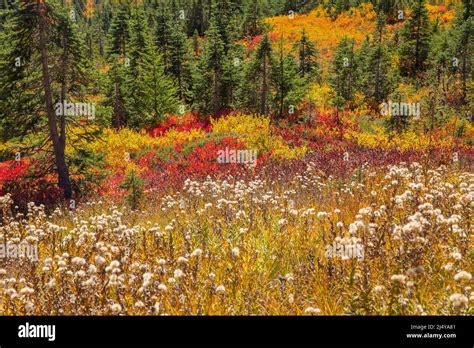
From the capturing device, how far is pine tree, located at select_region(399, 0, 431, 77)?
3819 cm

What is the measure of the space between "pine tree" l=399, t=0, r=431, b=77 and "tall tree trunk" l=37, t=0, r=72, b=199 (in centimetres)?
3537

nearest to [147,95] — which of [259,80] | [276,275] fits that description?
[259,80]

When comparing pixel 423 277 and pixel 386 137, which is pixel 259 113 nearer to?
pixel 386 137

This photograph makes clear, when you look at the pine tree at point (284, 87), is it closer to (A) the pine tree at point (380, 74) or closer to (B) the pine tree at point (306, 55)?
(A) the pine tree at point (380, 74)

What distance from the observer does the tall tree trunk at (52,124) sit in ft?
49.1

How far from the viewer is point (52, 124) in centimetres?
1563

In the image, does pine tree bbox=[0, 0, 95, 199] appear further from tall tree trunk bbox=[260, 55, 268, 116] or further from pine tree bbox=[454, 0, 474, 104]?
pine tree bbox=[454, 0, 474, 104]

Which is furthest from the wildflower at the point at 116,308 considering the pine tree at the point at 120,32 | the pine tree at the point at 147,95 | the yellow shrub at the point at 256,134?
the pine tree at the point at 120,32

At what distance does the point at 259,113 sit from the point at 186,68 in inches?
599

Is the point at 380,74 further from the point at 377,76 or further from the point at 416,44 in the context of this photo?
the point at 416,44

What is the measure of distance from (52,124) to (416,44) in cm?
3798

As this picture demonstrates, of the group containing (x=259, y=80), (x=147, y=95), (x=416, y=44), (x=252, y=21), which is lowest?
(x=147, y=95)

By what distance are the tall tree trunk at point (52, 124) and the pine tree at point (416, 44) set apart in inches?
1392

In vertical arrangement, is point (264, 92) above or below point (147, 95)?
above
